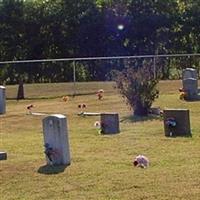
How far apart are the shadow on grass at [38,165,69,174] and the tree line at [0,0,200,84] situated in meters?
28.3

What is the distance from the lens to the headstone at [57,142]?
11.2 metres

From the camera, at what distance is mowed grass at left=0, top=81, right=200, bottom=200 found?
917cm

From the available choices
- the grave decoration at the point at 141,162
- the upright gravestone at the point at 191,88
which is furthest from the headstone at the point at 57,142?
the upright gravestone at the point at 191,88

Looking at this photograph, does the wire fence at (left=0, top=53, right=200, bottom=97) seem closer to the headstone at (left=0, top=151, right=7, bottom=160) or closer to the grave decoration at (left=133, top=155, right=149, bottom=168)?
the headstone at (left=0, top=151, right=7, bottom=160)

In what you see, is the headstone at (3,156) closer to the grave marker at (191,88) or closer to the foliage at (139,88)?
the foliage at (139,88)

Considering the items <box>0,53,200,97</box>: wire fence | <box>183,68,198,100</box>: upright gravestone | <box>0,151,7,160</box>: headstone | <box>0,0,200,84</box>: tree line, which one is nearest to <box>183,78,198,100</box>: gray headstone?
<box>183,68,198,100</box>: upright gravestone

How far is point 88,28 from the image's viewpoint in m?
39.1

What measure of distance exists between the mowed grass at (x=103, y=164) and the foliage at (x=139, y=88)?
0.45 meters

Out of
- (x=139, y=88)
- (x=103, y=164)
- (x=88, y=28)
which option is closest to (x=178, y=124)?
(x=103, y=164)

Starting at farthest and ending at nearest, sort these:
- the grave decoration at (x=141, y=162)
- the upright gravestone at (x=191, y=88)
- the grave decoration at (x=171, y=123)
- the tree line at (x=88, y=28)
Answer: the tree line at (x=88, y=28)
the upright gravestone at (x=191, y=88)
the grave decoration at (x=171, y=123)
the grave decoration at (x=141, y=162)

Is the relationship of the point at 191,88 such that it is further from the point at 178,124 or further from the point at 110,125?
the point at 178,124

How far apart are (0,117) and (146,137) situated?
7601mm

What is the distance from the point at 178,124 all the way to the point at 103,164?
356 centimetres

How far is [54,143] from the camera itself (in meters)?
11.4
